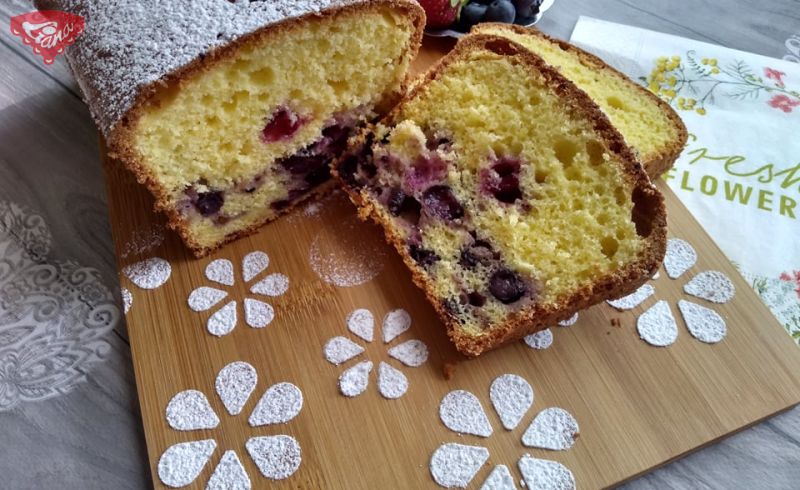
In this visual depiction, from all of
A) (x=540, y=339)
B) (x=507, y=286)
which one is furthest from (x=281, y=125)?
(x=540, y=339)

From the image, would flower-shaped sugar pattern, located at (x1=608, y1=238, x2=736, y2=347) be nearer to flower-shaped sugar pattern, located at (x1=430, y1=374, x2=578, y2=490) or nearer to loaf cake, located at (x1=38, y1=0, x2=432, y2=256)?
flower-shaped sugar pattern, located at (x1=430, y1=374, x2=578, y2=490)

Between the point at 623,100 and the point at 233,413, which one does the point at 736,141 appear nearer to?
the point at 623,100

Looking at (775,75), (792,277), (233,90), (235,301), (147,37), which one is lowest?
(792,277)

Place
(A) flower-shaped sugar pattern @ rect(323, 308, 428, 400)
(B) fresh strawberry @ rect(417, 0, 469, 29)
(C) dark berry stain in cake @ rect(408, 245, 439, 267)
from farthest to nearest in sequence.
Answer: (B) fresh strawberry @ rect(417, 0, 469, 29) → (C) dark berry stain in cake @ rect(408, 245, 439, 267) → (A) flower-shaped sugar pattern @ rect(323, 308, 428, 400)

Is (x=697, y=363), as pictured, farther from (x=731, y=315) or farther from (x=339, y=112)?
(x=339, y=112)

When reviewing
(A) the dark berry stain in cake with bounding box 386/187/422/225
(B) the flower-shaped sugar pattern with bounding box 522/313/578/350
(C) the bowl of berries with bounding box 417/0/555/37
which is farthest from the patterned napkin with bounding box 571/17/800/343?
(A) the dark berry stain in cake with bounding box 386/187/422/225

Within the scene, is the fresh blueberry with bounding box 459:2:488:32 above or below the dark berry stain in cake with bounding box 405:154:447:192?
above
